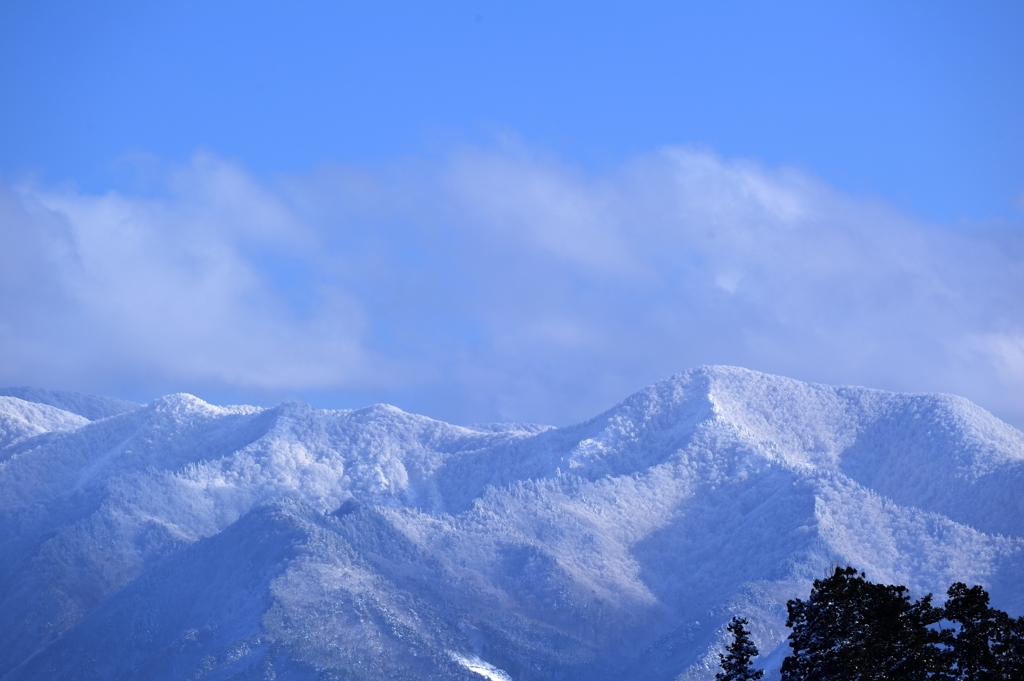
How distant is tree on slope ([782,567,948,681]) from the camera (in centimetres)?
8344

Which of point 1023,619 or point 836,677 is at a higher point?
point 1023,619

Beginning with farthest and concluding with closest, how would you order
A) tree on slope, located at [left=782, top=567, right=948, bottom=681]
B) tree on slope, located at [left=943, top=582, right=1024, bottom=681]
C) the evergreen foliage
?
tree on slope, located at [left=782, top=567, right=948, bottom=681], the evergreen foliage, tree on slope, located at [left=943, top=582, right=1024, bottom=681]

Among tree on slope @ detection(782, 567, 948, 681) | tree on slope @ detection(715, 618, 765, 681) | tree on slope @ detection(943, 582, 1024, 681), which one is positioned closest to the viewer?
tree on slope @ detection(943, 582, 1024, 681)

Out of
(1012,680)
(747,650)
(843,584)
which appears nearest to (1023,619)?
(1012,680)

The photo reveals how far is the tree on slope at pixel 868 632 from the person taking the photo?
3285 inches

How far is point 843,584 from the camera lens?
275ft

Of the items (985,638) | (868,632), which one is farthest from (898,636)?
(985,638)

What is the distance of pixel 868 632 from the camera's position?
8419cm

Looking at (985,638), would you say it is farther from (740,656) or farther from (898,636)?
(740,656)

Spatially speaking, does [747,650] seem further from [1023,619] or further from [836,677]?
[1023,619]

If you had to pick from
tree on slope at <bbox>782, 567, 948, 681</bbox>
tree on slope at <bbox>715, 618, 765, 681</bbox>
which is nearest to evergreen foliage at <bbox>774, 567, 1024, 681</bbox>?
tree on slope at <bbox>782, 567, 948, 681</bbox>

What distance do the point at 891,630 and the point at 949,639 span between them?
12.0 ft

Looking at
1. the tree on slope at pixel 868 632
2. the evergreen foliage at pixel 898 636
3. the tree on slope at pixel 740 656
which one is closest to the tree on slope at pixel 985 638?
the evergreen foliage at pixel 898 636

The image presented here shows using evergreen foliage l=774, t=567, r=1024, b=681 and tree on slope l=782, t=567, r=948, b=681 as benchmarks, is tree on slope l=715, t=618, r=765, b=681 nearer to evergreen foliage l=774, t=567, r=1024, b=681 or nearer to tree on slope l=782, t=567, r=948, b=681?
evergreen foliage l=774, t=567, r=1024, b=681
